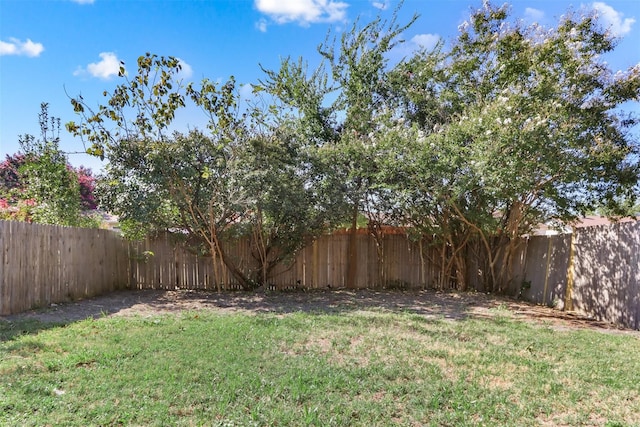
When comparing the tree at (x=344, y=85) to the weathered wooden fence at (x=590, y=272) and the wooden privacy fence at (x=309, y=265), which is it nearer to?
the wooden privacy fence at (x=309, y=265)

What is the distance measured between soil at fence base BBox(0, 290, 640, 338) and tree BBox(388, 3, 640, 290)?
1855mm

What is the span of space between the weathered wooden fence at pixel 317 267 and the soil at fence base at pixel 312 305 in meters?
0.36

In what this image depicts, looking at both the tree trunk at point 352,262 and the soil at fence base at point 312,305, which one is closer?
the soil at fence base at point 312,305

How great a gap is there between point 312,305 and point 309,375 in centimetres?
431

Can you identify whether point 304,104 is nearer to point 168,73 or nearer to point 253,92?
point 253,92

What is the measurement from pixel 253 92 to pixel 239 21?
1648mm

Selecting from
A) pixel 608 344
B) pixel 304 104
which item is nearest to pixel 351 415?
pixel 608 344

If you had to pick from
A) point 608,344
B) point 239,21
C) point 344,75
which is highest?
point 239,21

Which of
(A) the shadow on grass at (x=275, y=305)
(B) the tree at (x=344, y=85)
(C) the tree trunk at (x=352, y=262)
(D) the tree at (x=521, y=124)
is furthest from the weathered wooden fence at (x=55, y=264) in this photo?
(D) the tree at (x=521, y=124)

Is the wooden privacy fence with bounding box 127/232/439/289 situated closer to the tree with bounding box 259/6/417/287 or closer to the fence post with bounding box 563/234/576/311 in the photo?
the tree with bounding box 259/6/417/287

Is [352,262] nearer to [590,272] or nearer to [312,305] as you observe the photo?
[312,305]

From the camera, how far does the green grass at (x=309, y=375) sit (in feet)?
10.2

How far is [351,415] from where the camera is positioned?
313 centimetres

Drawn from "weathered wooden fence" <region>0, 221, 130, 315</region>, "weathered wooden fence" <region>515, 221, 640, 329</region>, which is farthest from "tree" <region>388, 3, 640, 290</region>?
"weathered wooden fence" <region>0, 221, 130, 315</region>
